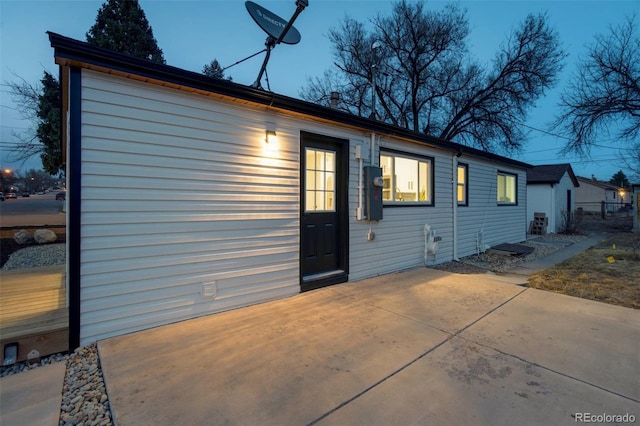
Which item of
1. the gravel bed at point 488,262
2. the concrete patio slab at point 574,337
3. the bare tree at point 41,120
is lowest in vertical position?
the concrete patio slab at point 574,337

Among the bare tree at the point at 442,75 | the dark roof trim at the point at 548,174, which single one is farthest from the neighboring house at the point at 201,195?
the dark roof trim at the point at 548,174

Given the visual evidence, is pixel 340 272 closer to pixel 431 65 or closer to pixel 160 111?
pixel 160 111

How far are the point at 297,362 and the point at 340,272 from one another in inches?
95.0

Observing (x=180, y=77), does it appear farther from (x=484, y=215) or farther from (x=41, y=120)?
(x=41, y=120)

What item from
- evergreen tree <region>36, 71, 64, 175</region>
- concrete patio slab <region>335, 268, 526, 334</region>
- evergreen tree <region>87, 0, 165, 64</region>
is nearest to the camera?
concrete patio slab <region>335, 268, 526, 334</region>

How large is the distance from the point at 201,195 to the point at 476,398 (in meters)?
3.18

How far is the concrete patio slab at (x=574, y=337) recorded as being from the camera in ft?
7.73

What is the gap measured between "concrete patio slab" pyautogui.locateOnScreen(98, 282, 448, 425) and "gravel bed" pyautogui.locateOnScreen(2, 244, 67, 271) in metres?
5.03

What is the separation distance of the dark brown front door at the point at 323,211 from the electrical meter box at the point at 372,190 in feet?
1.39

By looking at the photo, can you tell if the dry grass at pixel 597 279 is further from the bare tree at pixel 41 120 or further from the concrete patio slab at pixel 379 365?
the bare tree at pixel 41 120

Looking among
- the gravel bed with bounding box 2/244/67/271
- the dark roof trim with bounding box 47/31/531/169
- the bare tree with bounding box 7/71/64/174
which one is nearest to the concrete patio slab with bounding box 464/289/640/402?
the dark roof trim with bounding box 47/31/531/169

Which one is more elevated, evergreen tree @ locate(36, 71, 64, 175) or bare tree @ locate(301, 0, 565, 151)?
bare tree @ locate(301, 0, 565, 151)

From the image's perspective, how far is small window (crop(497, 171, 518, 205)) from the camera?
9359mm

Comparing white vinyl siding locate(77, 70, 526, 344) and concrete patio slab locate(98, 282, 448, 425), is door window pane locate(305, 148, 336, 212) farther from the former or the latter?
concrete patio slab locate(98, 282, 448, 425)
